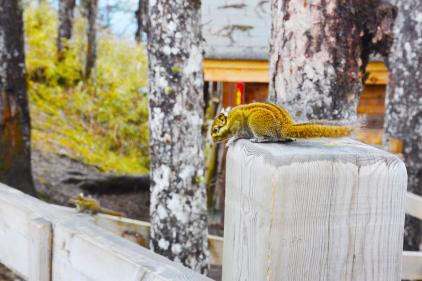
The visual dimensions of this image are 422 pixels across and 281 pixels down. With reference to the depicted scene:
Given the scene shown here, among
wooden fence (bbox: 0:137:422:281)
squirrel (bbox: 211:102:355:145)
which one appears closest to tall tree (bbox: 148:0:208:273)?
wooden fence (bbox: 0:137:422:281)

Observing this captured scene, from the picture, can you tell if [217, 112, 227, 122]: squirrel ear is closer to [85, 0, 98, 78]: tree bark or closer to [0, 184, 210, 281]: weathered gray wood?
[0, 184, 210, 281]: weathered gray wood

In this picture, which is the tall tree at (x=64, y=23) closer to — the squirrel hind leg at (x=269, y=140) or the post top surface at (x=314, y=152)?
the squirrel hind leg at (x=269, y=140)

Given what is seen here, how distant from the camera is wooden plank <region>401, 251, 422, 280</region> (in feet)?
12.9

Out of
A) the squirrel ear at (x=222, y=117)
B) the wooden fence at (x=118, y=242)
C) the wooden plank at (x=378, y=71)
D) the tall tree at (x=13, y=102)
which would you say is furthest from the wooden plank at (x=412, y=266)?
the tall tree at (x=13, y=102)

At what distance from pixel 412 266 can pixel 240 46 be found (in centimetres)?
528

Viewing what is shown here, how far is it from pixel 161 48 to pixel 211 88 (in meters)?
6.64

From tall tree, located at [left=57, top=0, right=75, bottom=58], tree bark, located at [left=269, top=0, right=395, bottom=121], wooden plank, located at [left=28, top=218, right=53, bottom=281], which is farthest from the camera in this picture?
tall tree, located at [left=57, top=0, right=75, bottom=58]

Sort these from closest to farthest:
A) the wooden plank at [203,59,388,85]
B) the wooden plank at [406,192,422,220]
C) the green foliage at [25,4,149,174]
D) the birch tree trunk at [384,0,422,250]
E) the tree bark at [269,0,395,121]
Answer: the tree bark at [269,0,395,121] < the wooden plank at [406,192,422,220] < the birch tree trunk at [384,0,422,250] < the wooden plank at [203,59,388,85] < the green foliage at [25,4,149,174]

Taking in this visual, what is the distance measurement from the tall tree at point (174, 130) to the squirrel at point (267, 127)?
3.26 m

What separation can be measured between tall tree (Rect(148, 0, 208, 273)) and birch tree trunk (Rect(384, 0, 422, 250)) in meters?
2.91

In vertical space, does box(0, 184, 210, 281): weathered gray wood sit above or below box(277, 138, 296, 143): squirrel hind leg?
below

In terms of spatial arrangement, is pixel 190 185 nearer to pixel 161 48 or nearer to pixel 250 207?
pixel 161 48

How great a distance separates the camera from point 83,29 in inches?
711

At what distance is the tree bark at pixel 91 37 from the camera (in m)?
17.0
